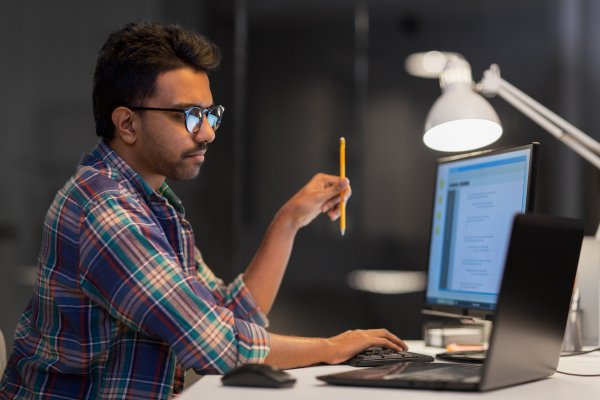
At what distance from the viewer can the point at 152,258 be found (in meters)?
1.37

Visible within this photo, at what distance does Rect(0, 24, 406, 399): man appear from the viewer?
4.44ft

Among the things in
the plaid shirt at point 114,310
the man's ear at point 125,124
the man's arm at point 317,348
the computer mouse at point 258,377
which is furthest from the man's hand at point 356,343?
the man's ear at point 125,124

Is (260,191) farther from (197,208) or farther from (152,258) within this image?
(152,258)

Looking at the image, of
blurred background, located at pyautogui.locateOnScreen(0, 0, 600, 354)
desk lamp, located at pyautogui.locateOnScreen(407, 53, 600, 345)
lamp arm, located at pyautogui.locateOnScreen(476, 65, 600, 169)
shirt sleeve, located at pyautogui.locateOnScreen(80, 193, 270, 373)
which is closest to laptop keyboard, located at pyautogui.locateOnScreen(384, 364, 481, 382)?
shirt sleeve, located at pyautogui.locateOnScreen(80, 193, 270, 373)

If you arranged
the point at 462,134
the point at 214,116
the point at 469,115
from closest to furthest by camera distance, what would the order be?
the point at 214,116
the point at 469,115
the point at 462,134

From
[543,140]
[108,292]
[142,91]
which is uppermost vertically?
[543,140]

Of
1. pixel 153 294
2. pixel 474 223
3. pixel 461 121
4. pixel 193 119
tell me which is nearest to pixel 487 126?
pixel 461 121

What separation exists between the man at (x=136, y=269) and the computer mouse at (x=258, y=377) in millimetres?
149

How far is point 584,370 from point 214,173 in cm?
273

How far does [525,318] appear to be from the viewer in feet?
3.87

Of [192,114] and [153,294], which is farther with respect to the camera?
[192,114]

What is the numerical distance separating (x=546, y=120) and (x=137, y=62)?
1005 millimetres

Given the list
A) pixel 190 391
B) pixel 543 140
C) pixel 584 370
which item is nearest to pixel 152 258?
pixel 190 391

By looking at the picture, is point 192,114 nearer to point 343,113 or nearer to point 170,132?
point 170,132
